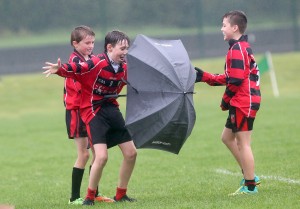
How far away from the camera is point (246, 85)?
906 cm

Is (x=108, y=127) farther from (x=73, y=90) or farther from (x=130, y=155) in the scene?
(x=73, y=90)

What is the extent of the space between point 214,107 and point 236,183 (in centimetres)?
1251

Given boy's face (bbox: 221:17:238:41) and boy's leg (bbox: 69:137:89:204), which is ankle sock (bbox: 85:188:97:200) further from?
boy's face (bbox: 221:17:238:41)

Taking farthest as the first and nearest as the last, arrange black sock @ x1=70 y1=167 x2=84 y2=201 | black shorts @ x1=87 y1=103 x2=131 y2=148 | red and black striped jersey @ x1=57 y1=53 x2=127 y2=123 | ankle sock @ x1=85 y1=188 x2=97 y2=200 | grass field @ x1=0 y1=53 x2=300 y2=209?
black sock @ x1=70 y1=167 x2=84 y2=201
grass field @ x1=0 y1=53 x2=300 y2=209
ankle sock @ x1=85 y1=188 x2=97 y2=200
black shorts @ x1=87 y1=103 x2=131 y2=148
red and black striped jersey @ x1=57 y1=53 x2=127 y2=123

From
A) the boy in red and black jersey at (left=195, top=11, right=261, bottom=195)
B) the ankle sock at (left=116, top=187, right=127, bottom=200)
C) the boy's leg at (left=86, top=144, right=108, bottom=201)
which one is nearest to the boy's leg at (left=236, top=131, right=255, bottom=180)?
the boy in red and black jersey at (left=195, top=11, right=261, bottom=195)

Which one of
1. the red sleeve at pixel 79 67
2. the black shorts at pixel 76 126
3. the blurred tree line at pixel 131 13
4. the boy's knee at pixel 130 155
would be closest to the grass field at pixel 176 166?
the boy's knee at pixel 130 155

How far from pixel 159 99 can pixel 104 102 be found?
29.0 inches

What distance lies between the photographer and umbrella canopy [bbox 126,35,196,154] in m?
8.50

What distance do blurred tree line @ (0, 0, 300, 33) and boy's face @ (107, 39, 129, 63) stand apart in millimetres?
21868

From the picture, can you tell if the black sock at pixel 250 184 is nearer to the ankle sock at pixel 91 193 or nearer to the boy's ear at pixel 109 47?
the ankle sock at pixel 91 193

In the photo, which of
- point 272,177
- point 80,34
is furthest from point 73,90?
point 272,177

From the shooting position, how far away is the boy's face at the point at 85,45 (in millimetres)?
9336

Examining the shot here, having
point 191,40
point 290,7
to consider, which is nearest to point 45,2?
point 191,40

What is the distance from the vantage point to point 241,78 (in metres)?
8.97
